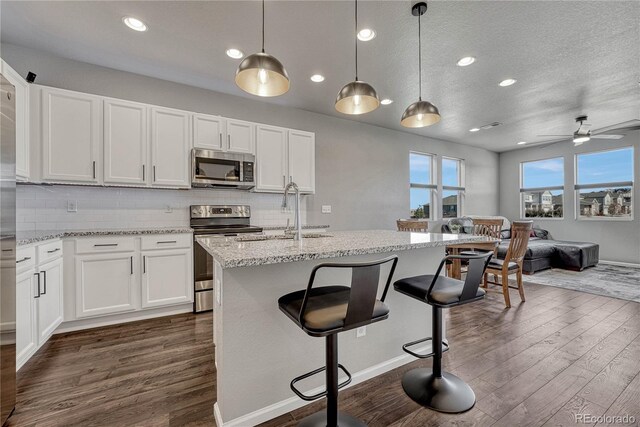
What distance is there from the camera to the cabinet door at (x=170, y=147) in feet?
10.1

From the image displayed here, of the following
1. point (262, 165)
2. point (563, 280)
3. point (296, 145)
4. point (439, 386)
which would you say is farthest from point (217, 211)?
point (563, 280)

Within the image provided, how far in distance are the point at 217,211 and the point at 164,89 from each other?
1635mm

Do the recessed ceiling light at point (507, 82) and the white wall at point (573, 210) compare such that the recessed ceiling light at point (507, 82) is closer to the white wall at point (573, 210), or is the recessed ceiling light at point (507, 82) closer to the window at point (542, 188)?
the white wall at point (573, 210)

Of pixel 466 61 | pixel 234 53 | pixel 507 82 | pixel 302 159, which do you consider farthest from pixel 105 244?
pixel 507 82

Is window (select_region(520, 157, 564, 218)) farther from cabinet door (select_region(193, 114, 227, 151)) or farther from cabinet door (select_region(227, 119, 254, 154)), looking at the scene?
cabinet door (select_region(193, 114, 227, 151))

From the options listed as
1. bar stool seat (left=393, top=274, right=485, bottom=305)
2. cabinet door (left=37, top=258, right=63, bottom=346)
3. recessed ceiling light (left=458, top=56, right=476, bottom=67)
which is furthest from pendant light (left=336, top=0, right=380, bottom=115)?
cabinet door (left=37, top=258, right=63, bottom=346)

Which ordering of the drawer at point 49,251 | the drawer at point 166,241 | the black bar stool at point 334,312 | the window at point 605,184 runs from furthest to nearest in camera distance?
the window at point 605,184
the drawer at point 166,241
the drawer at point 49,251
the black bar stool at point 334,312

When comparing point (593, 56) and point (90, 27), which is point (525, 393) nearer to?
point (593, 56)

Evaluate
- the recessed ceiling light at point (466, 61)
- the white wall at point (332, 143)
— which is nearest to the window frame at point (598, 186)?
the white wall at point (332, 143)

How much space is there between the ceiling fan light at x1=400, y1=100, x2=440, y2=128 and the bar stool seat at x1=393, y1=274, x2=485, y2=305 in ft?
4.20

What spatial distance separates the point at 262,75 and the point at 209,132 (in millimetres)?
1910

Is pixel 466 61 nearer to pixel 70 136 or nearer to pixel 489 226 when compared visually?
pixel 489 226

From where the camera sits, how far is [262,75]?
5.69 feet

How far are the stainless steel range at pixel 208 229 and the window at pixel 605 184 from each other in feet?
23.7
